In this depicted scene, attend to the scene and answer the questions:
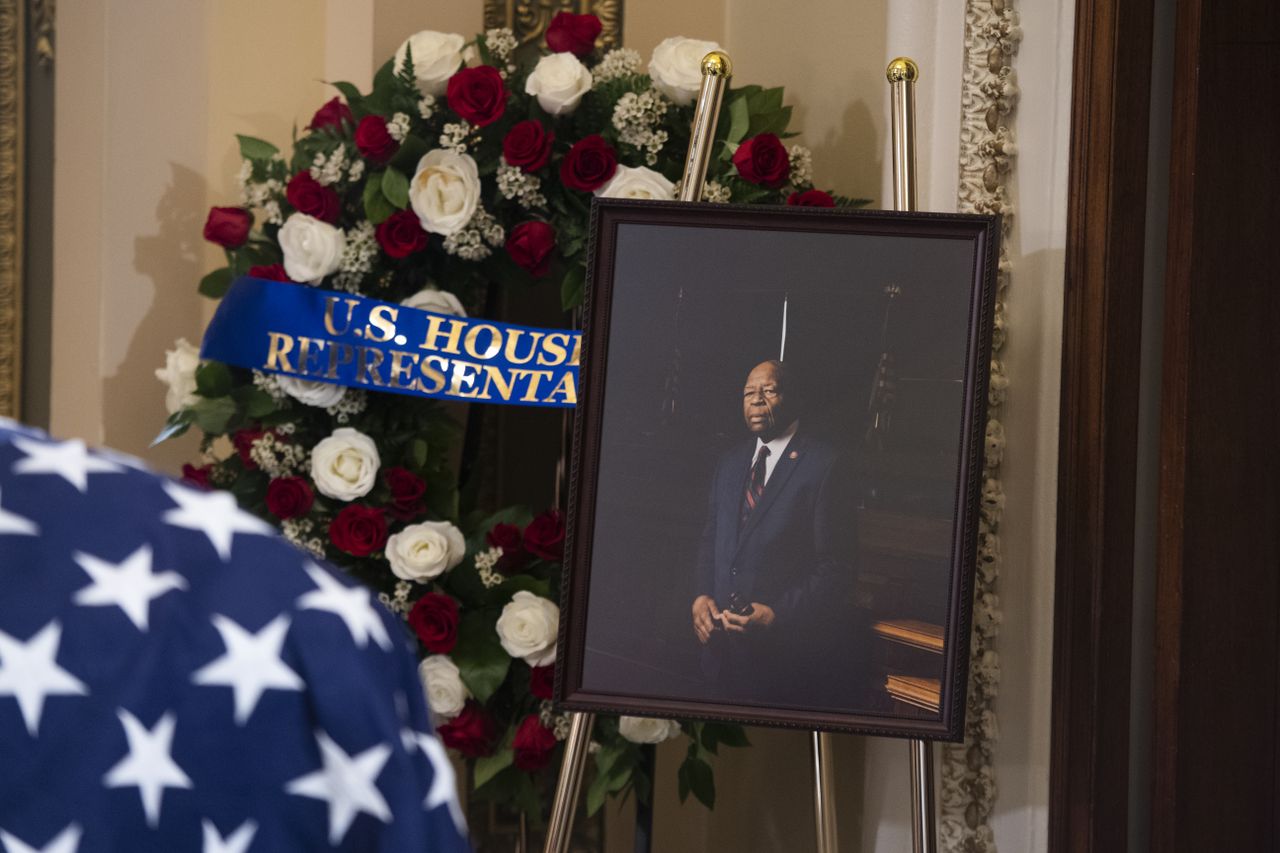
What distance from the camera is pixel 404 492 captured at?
7.84 ft

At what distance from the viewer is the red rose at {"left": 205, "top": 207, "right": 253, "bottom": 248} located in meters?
2.56

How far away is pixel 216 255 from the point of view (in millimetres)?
2867

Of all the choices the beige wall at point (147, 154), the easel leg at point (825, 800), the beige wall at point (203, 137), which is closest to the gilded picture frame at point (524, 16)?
the beige wall at point (203, 137)

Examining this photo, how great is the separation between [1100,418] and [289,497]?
1.47 metres

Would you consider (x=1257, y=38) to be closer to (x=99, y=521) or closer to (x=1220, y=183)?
(x=1220, y=183)

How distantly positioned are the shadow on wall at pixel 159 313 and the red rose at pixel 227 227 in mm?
289

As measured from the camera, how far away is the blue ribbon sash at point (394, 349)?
2400 millimetres

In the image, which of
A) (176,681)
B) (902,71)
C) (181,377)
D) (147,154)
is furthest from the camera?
(147,154)

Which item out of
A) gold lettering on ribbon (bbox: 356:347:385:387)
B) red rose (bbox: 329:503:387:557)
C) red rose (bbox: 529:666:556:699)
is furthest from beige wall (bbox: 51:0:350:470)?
red rose (bbox: 529:666:556:699)

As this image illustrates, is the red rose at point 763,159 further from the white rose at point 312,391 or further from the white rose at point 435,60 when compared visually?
the white rose at point 312,391

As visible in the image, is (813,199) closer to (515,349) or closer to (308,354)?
(515,349)

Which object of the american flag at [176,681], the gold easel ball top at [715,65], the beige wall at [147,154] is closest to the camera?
the american flag at [176,681]

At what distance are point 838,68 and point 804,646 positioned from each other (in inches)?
52.2

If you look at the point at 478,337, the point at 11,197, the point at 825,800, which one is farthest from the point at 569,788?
the point at 11,197
